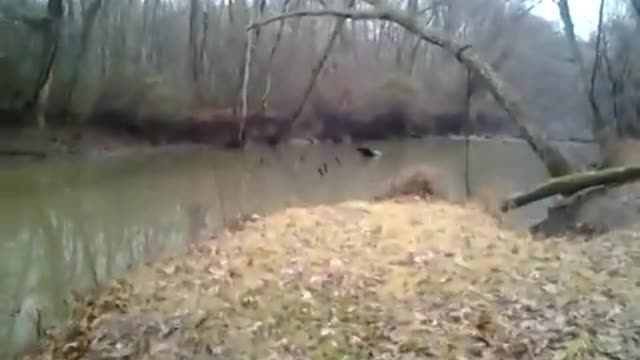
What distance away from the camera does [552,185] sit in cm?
1119

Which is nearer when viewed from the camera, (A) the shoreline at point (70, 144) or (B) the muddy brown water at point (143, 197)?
(B) the muddy brown water at point (143, 197)

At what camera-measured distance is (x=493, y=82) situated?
12.8 m

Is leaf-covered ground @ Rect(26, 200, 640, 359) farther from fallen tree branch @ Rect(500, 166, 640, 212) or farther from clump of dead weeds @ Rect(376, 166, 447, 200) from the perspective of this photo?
clump of dead weeds @ Rect(376, 166, 447, 200)

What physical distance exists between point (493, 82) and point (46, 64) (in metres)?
16.6

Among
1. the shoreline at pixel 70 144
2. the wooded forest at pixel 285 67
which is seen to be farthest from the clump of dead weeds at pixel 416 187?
the shoreline at pixel 70 144

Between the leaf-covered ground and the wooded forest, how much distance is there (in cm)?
1314

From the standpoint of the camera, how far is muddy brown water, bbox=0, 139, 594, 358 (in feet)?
29.8

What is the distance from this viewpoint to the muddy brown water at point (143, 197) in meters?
9.09

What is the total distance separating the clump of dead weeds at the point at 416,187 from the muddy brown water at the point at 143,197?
530 millimetres

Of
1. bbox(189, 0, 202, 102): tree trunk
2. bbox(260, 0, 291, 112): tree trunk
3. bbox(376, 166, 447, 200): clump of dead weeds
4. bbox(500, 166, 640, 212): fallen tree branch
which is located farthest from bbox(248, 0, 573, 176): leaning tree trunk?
bbox(189, 0, 202, 102): tree trunk

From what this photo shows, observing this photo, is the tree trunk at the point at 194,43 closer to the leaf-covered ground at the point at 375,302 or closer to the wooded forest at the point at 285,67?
the wooded forest at the point at 285,67

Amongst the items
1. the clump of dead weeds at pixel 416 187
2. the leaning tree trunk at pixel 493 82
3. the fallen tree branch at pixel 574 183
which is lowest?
the clump of dead weeds at pixel 416 187

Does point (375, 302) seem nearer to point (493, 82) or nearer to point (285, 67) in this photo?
point (493, 82)

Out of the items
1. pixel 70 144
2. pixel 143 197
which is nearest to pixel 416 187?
pixel 143 197
